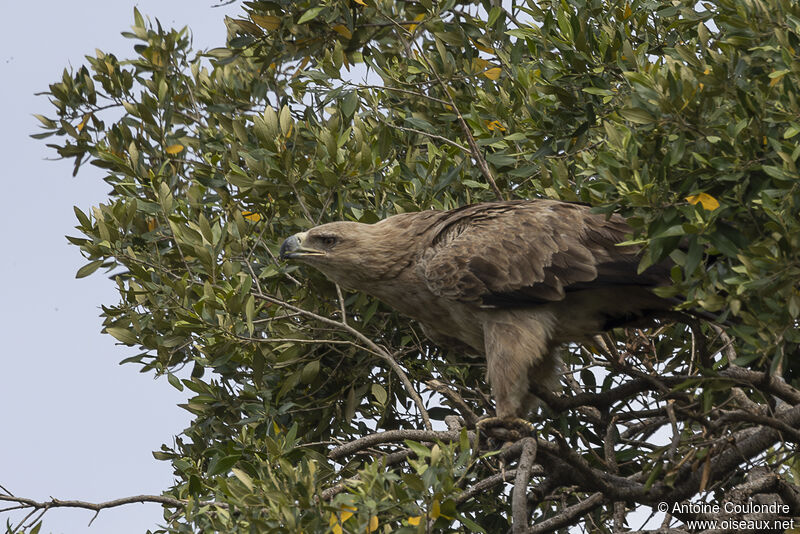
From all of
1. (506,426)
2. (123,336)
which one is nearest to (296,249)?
(123,336)

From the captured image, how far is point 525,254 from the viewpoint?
6.45 m

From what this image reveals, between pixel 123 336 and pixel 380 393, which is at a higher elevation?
pixel 123 336

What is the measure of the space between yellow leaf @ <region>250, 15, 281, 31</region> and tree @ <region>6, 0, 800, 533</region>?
0.04 ft

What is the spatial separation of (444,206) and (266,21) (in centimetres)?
202

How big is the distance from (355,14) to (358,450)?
3463mm

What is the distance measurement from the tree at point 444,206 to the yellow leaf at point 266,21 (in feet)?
0.04

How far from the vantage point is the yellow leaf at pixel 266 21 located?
293 inches

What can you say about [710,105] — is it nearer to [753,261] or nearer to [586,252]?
[753,261]

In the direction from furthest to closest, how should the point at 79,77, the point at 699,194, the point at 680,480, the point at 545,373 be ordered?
1. the point at 79,77
2. the point at 545,373
3. the point at 680,480
4. the point at 699,194

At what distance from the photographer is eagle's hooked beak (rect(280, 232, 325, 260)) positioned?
6.64 m

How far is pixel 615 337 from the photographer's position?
24.6 feet

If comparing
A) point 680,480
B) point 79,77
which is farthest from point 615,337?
point 79,77

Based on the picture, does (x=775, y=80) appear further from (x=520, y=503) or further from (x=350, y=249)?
(x=350, y=249)

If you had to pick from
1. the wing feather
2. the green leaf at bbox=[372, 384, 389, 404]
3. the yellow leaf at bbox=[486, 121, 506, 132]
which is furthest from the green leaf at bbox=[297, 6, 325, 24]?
the green leaf at bbox=[372, 384, 389, 404]
